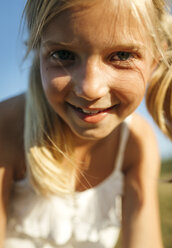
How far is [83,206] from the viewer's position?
1492 mm

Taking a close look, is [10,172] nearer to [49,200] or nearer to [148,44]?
[49,200]

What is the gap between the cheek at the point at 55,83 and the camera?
1.00 m

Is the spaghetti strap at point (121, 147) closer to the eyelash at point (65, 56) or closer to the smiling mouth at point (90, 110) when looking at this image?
the smiling mouth at point (90, 110)

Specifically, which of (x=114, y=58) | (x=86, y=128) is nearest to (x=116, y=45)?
(x=114, y=58)

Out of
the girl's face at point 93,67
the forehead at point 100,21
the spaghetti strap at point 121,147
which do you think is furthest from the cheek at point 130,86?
the spaghetti strap at point 121,147

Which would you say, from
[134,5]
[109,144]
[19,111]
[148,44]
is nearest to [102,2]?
[134,5]

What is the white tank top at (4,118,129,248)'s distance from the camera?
1.44 metres

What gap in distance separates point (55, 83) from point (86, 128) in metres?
0.18

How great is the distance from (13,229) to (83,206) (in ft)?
1.04

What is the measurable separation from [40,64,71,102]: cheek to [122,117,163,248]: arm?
60cm

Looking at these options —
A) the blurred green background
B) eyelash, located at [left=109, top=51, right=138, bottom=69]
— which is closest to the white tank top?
the blurred green background

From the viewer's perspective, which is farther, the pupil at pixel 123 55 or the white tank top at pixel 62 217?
the white tank top at pixel 62 217

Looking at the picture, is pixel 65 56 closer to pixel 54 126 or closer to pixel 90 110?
pixel 90 110

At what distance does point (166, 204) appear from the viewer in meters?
2.90
